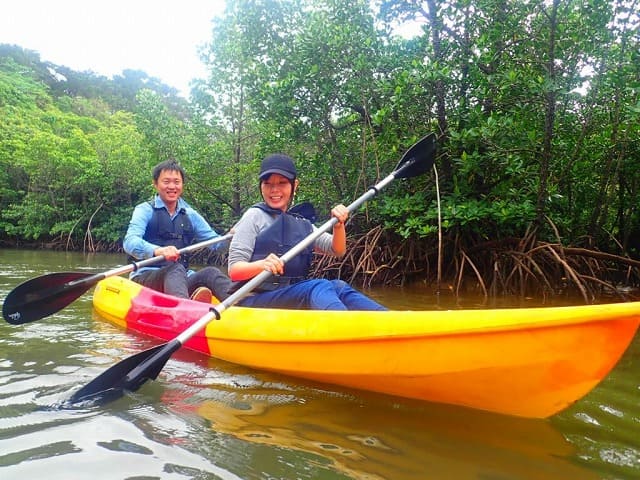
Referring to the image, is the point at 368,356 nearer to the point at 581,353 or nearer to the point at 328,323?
the point at 328,323

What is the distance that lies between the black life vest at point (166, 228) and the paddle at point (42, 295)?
545 millimetres

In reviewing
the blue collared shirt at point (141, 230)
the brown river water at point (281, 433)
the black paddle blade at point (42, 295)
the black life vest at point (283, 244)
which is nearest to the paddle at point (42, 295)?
the black paddle blade at point (42, 295)

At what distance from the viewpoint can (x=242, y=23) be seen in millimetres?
8273

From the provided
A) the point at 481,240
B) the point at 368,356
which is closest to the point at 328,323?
the point at 368,356

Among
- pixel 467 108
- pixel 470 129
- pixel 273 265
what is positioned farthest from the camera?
pixel 467 108

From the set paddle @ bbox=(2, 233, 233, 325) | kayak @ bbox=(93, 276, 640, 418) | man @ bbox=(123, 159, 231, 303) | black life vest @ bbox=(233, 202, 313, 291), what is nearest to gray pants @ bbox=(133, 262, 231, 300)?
man @ bbox=(123, 159, 231, 303)

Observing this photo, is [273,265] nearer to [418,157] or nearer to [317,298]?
[317,298]

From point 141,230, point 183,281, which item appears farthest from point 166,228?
point 183,281

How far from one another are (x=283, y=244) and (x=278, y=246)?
1.3 inches

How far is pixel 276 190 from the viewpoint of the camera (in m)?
Result: 2.72

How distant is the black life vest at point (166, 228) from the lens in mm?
3988

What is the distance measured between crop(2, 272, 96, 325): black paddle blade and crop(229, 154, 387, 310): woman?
4.60ft

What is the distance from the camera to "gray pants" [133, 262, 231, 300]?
3444 millimetres

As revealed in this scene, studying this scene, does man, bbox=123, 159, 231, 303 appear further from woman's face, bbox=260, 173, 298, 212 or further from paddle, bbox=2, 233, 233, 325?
woman's face, bbox=260, 173, 298, 212
